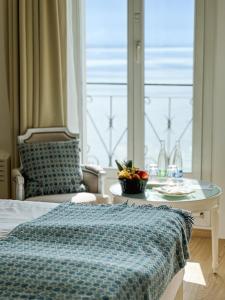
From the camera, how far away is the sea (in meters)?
4.52

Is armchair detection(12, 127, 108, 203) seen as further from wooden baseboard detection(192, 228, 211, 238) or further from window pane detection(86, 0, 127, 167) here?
wooden baseboard detection(192, 228, 211, 238)

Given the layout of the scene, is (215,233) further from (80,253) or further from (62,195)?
(80,253)

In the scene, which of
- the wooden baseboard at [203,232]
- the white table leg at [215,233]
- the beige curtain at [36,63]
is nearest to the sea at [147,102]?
the beige curtain at [36,63]

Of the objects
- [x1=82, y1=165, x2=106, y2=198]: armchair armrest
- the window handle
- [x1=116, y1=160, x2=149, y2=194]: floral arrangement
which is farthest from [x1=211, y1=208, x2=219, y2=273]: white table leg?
the window handle

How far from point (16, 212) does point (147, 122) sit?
1.92 metres

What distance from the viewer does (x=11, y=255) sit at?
2201 millimetres

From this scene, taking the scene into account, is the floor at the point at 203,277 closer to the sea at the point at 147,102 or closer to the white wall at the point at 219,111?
the white wall at the point at 219,111

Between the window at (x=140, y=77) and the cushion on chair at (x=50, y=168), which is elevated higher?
the window at (x=140, y=77)

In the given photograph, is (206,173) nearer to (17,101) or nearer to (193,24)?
(193,24)

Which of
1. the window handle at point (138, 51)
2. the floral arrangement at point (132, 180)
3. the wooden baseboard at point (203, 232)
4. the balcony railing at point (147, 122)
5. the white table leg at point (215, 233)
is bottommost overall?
the wooden baseboard at point (203, 232)

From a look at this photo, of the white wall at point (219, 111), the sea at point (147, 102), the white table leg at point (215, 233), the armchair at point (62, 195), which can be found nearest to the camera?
the white table leg at point (215, 233)

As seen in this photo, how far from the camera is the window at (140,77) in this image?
447 cm

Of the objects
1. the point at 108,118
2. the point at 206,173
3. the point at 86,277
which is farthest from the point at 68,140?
the point at 86,277

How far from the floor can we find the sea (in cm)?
69
